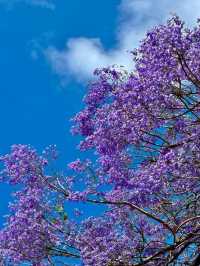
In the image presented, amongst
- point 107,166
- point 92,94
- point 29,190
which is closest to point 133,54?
point 92,94

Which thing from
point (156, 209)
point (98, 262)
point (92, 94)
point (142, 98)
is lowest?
point (98, 262)

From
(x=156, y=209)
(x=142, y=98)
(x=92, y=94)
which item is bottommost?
(x=156, y=209)

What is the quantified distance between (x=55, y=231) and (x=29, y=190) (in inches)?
47.4

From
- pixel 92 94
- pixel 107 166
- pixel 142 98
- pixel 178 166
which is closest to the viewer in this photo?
pixel 178 166

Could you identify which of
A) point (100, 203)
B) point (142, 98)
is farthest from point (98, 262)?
point (142, 98)

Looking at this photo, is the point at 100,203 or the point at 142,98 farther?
Answer: the point at 100,203

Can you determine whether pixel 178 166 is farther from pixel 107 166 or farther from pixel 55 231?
pixel 55 231

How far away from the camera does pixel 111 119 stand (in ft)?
50.4

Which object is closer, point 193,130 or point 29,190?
point 193,130

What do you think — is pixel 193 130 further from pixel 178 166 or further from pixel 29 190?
pixel 29 190

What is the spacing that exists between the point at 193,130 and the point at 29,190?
4523 millimetres

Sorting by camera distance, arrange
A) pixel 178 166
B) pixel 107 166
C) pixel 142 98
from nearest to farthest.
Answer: pixel 178 166, pixel 142 98, pixel 107 166

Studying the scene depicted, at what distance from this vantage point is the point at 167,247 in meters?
15.5

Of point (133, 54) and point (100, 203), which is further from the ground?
point (133, 54)
